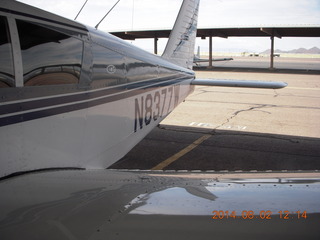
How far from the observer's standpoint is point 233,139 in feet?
24.1

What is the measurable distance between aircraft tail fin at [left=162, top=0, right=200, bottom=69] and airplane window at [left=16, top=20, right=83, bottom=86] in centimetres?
361

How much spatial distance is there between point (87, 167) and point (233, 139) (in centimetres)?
440

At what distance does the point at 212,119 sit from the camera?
383 inches

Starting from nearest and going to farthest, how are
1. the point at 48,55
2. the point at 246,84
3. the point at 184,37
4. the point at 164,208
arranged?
the point at 164,208, the point at 48,55, the point at 246,84, the point at 184,37

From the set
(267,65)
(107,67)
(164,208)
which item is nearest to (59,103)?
(107,67)

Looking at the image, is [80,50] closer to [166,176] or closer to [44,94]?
[44,94]

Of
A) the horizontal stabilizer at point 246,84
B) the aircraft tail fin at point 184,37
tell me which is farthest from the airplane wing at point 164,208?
the aircraft tail fin at point 184,37

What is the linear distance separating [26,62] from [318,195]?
2309mm

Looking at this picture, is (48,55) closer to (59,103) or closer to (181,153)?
(59,103)

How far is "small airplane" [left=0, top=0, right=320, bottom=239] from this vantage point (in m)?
1.66

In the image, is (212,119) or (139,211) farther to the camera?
(212,119)

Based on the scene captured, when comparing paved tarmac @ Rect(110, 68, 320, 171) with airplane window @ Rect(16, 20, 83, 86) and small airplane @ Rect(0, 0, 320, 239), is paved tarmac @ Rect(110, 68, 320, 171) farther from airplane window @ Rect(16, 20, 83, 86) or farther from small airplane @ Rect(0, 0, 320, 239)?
airplane window @ Rect(16, 20, 83, 86)

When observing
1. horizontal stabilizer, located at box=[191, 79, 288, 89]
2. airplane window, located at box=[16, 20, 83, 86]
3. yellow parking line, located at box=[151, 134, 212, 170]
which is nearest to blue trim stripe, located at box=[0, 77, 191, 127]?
airplane window, located at box=[16, 20, 83, 86]

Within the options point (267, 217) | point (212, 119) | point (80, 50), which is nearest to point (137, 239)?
point (267, 217)
